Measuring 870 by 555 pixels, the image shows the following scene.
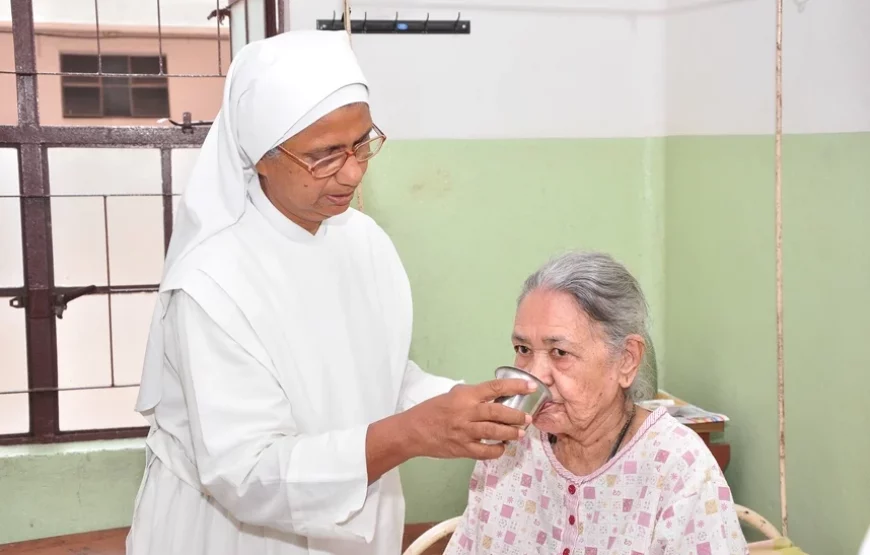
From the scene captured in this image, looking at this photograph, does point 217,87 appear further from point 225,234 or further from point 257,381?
point 257,381

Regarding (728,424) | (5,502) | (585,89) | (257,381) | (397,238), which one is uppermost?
(585,89)

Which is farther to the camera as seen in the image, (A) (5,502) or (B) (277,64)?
(A) (5,502)

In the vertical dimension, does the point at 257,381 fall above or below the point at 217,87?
below

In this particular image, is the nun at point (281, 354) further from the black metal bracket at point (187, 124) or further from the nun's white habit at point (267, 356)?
the black metal bracket at point (187, 124)

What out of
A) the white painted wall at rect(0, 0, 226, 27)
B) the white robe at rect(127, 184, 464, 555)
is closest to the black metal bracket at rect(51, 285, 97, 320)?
the white painted wall at rect(0, 0, 226, 27)

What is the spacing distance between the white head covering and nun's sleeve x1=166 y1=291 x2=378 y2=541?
0.15 m

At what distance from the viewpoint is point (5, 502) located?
140 inches

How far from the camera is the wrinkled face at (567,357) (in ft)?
6.00

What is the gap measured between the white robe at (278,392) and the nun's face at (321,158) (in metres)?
0.11

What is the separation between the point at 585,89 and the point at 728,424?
4.60 ft

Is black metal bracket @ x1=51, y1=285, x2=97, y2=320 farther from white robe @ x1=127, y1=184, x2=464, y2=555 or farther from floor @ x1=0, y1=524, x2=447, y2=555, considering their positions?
white robe @ x1=127, y1=184, x2=464, y2=555

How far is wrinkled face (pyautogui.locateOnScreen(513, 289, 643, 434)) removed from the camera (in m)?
1.83

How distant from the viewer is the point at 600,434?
1899mm

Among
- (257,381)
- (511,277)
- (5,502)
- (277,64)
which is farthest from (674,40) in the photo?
(5,502)
